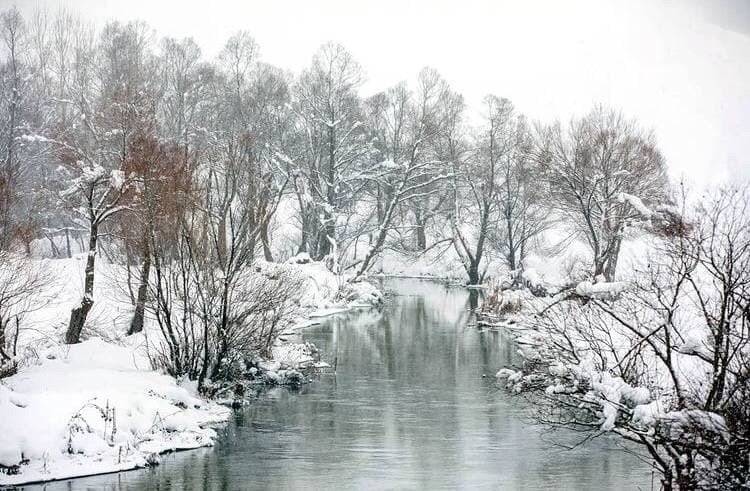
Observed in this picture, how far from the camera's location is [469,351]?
24.7 meters

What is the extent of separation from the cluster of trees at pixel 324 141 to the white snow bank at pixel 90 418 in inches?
332

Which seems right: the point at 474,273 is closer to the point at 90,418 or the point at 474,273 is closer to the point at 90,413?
→ the point at 90,413

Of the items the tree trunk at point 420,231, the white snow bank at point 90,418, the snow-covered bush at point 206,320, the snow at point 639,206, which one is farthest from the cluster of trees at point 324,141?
the snow at point 639,206

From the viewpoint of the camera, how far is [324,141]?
46.0 metres

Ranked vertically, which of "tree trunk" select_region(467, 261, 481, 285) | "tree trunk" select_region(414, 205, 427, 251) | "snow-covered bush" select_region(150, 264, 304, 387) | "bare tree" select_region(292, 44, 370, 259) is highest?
"bare tree" select_region(292, 44, 370, 259)

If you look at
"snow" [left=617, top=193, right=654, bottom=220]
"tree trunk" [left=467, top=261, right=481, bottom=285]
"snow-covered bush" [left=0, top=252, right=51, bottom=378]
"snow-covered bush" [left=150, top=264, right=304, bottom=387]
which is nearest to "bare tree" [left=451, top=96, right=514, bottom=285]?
"tree trunk" [left=467, top=261, right=481, bottom=285]

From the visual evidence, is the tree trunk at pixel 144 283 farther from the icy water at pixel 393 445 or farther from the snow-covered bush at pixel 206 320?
the icy water at pixel 393 445

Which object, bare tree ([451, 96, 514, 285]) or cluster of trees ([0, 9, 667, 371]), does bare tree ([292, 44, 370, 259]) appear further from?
bare tree ([451, 96, 514, 285])

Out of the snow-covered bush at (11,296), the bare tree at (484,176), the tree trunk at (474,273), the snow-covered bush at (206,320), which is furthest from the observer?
the tree trunk at (474,273)

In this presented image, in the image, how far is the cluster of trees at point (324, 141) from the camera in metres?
34.8

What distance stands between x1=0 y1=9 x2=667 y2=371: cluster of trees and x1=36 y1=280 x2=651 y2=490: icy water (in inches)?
358

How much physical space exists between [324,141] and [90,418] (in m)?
34.4

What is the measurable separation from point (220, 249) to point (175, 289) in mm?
1335

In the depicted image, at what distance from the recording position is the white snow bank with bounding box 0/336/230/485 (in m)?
11.9
